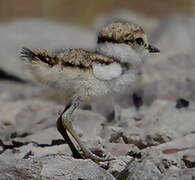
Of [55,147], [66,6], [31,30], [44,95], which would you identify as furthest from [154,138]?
[66,6]

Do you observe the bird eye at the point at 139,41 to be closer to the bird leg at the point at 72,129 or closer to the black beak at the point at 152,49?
the black beak at the point at 152,49

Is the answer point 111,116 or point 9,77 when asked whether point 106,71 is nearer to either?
point 111,116

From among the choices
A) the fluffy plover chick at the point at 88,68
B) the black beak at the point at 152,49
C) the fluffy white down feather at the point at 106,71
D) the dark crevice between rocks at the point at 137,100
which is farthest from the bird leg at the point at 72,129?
the dark crevice between rocks at the point at 137,100

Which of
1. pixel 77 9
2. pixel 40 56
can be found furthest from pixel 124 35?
pixel 77 9

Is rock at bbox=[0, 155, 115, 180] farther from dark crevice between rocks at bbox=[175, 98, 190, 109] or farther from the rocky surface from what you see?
dark crevice between rocks at bbox=[175, 98, 190, 109]

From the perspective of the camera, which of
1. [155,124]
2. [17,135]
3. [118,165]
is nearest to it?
[118,165]
